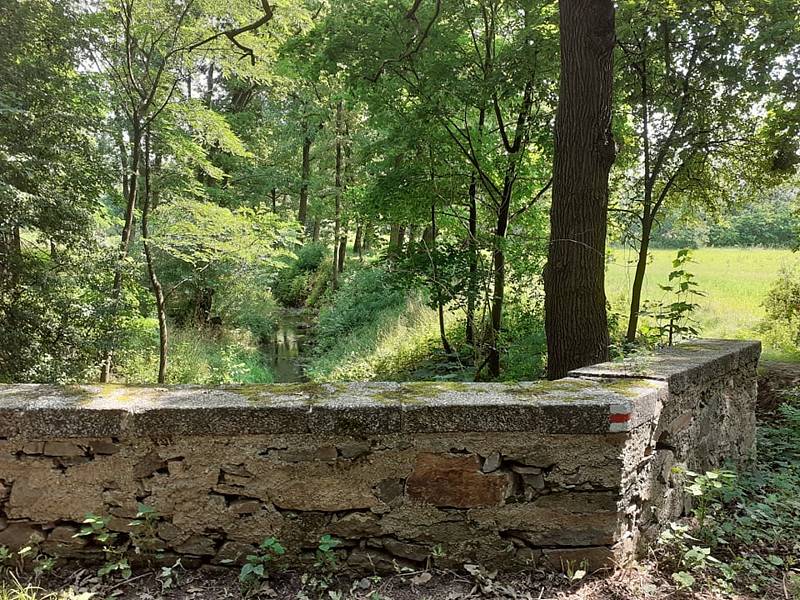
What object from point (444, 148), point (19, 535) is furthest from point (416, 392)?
point (444, 148)

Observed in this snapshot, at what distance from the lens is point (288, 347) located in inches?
601

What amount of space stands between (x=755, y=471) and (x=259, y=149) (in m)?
16.5

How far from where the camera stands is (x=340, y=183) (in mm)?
18688

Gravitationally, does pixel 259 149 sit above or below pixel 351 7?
above

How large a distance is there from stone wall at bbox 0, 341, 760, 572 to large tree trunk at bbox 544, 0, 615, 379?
5.48 feet

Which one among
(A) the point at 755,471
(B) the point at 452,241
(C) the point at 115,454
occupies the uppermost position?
(B) the point at 452,241

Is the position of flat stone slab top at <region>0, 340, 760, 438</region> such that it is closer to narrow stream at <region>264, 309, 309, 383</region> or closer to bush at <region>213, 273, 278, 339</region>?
narrow stream at <region>264, 309, 309, 383</region>

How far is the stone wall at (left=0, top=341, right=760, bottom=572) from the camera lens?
244 cm

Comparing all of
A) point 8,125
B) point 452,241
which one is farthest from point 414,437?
point 8,125

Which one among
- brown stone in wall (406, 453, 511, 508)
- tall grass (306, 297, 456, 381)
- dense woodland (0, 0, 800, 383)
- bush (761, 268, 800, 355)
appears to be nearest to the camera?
brown stone in wall (406, 453, 511, 508)

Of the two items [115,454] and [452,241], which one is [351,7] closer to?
[452,241]

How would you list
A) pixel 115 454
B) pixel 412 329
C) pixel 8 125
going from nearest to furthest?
pixel 115 454, pixel 8 125, pixel 412 329

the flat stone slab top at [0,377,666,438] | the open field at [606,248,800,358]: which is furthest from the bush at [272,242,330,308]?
the flat stone slab top at [0,377,666,438]

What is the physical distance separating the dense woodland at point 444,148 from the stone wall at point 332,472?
1.87 metres
